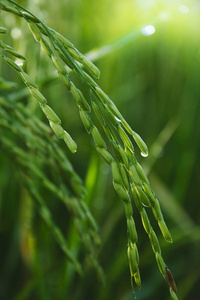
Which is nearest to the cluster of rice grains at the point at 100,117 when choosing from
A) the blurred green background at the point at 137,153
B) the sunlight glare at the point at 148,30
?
the blurred green background at the point at 137,153

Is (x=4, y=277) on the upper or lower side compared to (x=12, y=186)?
lower

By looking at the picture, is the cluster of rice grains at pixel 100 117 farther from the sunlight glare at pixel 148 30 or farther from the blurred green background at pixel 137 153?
the sunlight glare at pixel 148 30

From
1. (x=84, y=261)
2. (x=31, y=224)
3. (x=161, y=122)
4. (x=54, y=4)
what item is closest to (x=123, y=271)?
(x=84, y=261)

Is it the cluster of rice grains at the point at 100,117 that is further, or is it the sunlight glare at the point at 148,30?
the sunlight glare at the point at 148,30

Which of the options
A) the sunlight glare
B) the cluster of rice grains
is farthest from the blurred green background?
the cluster of rice grains

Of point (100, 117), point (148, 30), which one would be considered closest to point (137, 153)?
point (148, 30)

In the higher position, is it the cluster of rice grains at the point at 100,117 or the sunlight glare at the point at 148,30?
the sunlight glare at the point at 148,30

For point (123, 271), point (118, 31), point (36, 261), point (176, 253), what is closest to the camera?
point (36, 261)

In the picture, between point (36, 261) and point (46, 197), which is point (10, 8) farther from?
point (46, 197)
